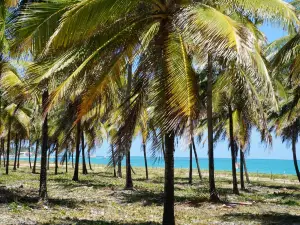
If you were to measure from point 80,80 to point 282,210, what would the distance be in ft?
37.0

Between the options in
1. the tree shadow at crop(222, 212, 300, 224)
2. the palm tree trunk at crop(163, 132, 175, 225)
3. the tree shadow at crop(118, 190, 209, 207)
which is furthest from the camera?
the tree shadow at crop(118, 190, 209, 207)

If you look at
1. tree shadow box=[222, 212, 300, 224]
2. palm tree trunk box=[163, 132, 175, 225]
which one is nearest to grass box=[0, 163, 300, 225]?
tree shadow box=[222, 212, 300, 224]

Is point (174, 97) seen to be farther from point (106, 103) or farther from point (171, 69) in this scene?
point (106, 103)

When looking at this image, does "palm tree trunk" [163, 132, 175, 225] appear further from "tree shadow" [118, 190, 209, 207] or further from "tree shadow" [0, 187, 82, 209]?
"tree shadow" [118, 190, 209, 207]

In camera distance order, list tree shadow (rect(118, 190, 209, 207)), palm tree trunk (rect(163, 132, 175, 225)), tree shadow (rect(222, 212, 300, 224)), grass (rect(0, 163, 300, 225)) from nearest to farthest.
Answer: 1. palm tree trunk (rect(163, 132, 175, 225))
2. grass (rect(0, 163, 300, 225))
3. tree shadow (rect(222, 212, 300, 224))
4. tree shadow (rect(118, 190, 209, 207))

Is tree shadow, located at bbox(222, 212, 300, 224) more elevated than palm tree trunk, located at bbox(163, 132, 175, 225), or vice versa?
palm tree trunk, located at bbox(163, 132, 175, 225)

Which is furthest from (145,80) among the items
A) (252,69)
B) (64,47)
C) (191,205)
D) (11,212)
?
(191,205)

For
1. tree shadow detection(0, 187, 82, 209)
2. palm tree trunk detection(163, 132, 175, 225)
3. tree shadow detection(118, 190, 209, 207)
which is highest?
palm tree trunk detection(163, 132, 175, 225)

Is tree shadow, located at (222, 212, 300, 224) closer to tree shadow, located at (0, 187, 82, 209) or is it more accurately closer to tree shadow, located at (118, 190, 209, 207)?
tree shadow, located at (118, 190, 209, 207)

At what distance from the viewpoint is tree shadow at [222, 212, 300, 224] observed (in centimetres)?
1295

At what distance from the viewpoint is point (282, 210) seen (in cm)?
1617

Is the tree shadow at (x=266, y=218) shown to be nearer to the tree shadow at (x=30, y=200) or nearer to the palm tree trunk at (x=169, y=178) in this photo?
the palm tree trunk at (x=169, y=178)

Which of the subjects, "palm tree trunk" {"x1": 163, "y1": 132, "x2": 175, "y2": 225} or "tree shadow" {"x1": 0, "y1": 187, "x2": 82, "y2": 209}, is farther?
"tree shadow" {"x1": 0, "y1": 187, "x2": 82, "y2": 209}

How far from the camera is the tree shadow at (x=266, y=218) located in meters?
12.9
